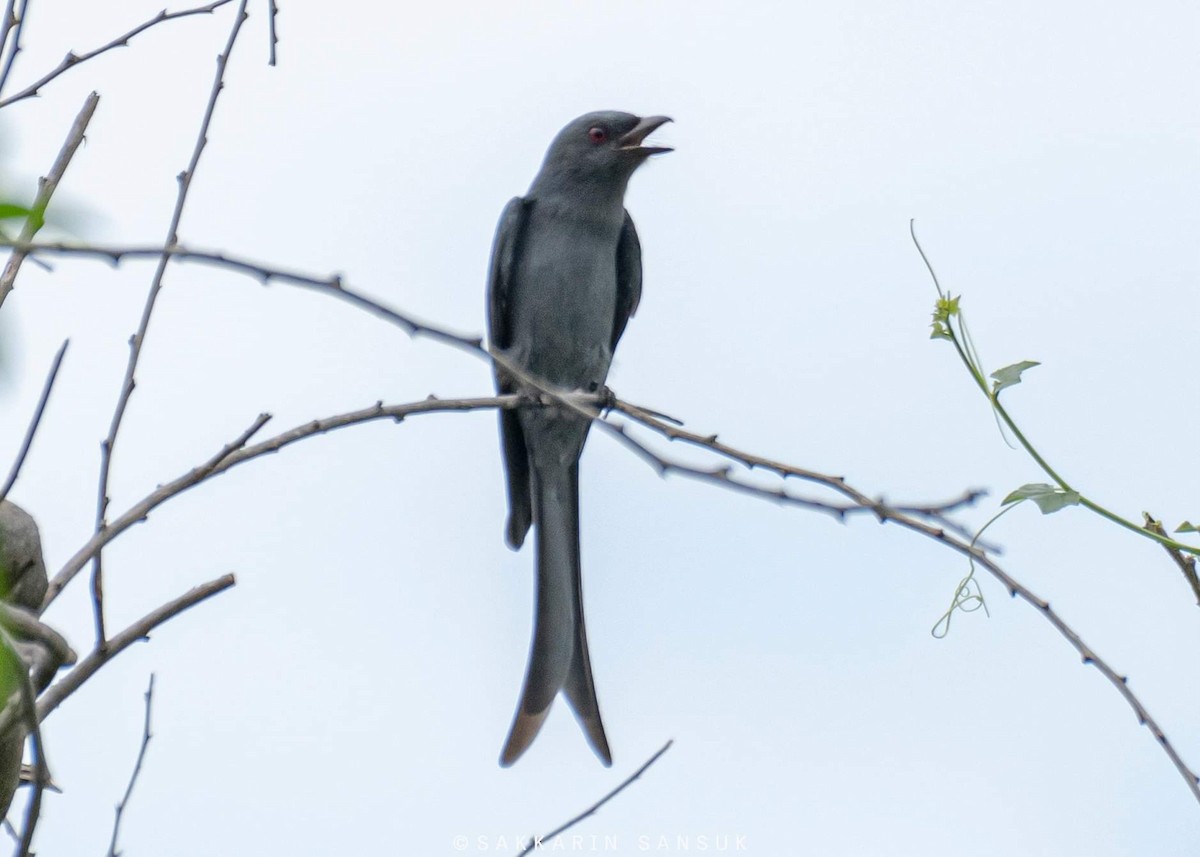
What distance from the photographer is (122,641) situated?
187cm

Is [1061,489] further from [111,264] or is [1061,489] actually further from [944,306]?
[111,264]

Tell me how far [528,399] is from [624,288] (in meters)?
3.01

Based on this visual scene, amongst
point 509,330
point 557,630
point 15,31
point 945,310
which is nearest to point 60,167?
point 15,31

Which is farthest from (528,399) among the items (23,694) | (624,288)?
(624,288)

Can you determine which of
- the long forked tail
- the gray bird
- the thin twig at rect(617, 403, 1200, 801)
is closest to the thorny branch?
the thin twig at rect(617, 403, 1200, 801)

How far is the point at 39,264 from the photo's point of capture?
2.32m

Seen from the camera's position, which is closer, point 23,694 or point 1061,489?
point 23,694

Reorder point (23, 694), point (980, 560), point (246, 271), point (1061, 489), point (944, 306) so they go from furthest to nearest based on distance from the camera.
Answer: point (944, 306) → point (1061, 489) → point (980, 560) → point (246, 271) → point (23, 694)

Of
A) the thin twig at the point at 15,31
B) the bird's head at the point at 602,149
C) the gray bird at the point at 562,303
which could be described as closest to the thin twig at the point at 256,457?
the thin twig at the point at 15,31

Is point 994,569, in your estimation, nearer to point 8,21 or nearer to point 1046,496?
point 1046,496

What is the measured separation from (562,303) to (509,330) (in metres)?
0.42

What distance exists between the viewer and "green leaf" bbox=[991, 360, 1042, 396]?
8.48 feet

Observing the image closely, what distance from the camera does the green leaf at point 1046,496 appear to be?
2408 millimetres

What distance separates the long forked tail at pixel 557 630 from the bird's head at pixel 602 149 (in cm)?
131
